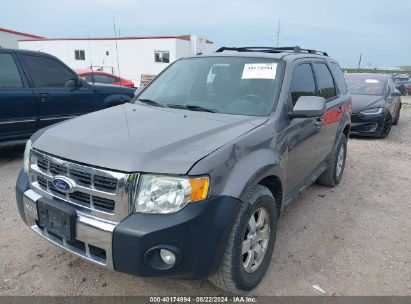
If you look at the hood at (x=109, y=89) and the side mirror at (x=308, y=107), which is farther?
the hood at (x=109, y=89)

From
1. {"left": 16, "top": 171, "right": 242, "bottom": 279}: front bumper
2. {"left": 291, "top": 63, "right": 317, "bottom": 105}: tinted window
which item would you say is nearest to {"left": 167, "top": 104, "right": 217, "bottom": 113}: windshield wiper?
{"left": 291, "top": 63, "right": 317, "bottom": 105}: tinted window

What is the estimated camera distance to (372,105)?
8602 mm

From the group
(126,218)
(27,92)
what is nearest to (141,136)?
(126,218)

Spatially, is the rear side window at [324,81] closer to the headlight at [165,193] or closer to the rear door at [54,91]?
the headlight at [165,193]

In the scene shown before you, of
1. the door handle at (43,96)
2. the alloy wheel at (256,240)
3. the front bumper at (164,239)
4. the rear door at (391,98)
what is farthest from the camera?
the rear door at (391,98)

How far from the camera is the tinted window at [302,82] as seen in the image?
3436 mm

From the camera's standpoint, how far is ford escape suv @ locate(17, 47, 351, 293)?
215 cm

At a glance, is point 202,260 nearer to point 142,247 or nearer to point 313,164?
point 142,247

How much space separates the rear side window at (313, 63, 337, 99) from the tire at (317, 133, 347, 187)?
30.9 inches

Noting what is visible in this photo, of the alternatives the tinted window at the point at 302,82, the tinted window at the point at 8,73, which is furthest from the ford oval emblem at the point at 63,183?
the tinted window at the point at 8,73

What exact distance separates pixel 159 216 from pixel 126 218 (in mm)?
202

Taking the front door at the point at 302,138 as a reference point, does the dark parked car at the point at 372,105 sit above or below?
below

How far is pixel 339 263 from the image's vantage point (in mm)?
3209

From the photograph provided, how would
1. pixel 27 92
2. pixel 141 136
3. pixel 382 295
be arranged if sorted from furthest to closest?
pixel 27 92 < pixel 382 295 < pixel 141 136
